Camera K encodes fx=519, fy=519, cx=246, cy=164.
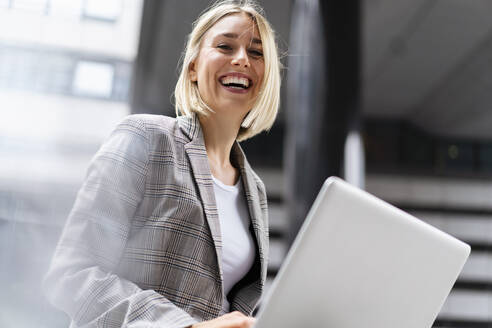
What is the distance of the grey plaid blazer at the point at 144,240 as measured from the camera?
2.52 feet

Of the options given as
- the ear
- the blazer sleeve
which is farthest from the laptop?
the ear

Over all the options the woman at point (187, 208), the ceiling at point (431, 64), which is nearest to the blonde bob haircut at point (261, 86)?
the woman at point (187, 208)

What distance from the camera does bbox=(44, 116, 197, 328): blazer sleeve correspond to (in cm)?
76

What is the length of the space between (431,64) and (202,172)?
14.9 feet

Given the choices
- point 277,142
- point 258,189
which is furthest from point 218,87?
point 277,142

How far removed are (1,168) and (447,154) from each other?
17.8 ft

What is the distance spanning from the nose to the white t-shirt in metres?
0.23

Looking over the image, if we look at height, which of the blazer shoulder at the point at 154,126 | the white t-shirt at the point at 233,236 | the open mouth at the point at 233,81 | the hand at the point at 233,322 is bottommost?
the hand at the point at 233,322

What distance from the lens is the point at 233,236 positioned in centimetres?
90

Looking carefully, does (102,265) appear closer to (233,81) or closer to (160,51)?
(233,81)

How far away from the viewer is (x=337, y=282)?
625 mm

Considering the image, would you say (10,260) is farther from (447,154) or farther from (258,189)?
(447,154)

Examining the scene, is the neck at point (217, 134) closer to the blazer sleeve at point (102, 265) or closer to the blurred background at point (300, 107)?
the blazer sleeve at point (102, 265)

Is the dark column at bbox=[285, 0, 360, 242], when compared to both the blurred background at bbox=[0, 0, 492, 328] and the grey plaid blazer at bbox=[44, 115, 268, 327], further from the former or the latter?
the grey plaid blazer at bbox=[44, 115, 268, 327]
